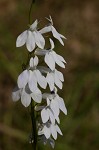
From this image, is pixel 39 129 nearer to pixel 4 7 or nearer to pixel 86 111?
pixel 86 111

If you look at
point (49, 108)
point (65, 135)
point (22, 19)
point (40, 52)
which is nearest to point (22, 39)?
point (40, 52)

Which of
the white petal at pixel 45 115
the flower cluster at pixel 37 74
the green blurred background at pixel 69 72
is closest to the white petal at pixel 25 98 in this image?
the flower cluster at pixel 37 74

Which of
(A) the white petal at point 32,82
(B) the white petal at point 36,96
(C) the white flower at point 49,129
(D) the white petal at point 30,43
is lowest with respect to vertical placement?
(C) the white flower at point 49,129

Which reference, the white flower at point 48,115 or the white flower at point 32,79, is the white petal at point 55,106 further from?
the white flower at point 32,79

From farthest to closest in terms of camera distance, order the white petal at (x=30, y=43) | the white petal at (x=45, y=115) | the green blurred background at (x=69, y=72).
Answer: the green blurred background at (x=69, y=72)
the white petal at (x=45, y=115)
the white petal at (x=30, y=43)

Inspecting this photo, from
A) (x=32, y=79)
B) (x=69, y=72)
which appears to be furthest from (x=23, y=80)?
(x=69, y=72)

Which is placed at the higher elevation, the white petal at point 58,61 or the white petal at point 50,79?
the white petal at point 58,61

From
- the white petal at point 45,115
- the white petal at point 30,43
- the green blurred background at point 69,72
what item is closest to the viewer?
the white petal at point 30,43

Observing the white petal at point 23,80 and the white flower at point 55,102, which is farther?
the white flower at point 55,102
